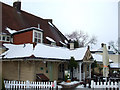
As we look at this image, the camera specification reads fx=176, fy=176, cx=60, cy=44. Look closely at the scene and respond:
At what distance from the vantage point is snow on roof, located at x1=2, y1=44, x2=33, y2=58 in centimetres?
1752

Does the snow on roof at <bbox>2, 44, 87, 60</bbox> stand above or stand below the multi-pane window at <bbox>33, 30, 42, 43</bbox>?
below

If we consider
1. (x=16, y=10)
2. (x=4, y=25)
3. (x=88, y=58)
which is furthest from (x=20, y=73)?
(x=16, y=10)

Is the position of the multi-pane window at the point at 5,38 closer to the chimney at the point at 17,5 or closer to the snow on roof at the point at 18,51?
the snow on roof at the point at 18,51

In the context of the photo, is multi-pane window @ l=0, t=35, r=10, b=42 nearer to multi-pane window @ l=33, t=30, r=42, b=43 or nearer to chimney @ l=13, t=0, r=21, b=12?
multi-pane window @ l=33, t=30, r=42, b=43

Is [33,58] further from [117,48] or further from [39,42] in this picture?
[117,48]

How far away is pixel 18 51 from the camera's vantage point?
18.5 metres

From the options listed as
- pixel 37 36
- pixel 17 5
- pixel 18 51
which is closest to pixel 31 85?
pixel 18 51

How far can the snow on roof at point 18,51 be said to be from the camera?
17519 millimetres

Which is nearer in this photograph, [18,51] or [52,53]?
[18,51]

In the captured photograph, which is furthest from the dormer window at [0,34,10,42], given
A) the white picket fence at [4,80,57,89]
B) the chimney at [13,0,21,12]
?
the chimney at [13,0,21,12]

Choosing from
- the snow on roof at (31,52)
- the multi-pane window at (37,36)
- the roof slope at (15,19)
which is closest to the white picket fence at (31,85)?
the snow on roof at (31,52)

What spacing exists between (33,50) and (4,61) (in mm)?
3915

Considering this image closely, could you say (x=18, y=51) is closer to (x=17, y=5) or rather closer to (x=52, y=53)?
(x=52, y=53)

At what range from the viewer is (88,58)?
22.2m
